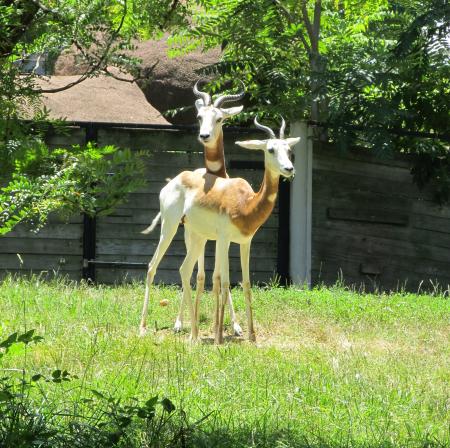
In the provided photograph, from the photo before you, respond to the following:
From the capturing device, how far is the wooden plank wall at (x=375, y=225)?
40.8 feet

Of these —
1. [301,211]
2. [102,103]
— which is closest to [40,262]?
[301,211]

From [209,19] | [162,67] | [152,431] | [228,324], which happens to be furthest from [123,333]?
[162,67]

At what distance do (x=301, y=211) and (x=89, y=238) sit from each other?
249 cm

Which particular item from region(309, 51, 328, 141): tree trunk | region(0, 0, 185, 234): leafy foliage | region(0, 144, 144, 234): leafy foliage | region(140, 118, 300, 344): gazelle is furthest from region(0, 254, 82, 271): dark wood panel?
region(0, 144, 144, 234): leafy foliage

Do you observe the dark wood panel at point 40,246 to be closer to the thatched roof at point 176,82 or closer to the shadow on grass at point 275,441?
the thatched roof at point 176,82

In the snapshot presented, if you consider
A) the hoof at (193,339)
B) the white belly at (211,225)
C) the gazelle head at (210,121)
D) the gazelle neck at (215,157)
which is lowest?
the hoof at (193,339)

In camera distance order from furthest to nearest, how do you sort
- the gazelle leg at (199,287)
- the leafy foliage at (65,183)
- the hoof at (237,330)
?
the hoof at (237,330) < the gazelle leg at (199,287) < the leafy foliage at (65,183)

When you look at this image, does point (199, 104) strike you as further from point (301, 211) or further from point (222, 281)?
point (301, 211)

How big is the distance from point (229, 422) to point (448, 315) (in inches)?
194

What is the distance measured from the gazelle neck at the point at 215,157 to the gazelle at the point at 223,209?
3.9 inches

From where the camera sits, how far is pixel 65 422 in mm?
5320

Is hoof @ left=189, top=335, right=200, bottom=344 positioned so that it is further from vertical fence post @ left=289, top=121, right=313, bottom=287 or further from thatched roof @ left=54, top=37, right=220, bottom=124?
thatched roof @ left=54, top=37, right=220, bottom=124

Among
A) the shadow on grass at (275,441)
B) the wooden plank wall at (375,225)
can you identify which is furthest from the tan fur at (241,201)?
the wooden plank wall at (375,225)

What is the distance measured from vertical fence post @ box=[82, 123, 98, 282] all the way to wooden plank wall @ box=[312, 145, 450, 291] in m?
2.59
